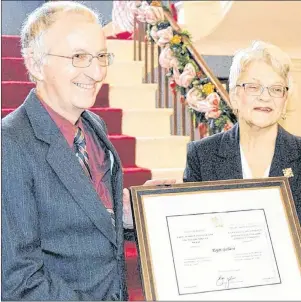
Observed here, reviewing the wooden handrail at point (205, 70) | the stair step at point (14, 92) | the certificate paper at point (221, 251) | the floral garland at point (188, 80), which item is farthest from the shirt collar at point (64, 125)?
the stair step at point (14, 92)

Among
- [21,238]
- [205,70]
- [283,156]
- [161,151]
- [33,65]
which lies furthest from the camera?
[161,151]

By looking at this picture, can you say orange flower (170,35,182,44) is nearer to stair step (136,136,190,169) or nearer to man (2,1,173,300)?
stair step (136,136,190,169)

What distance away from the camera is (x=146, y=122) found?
3807 mm

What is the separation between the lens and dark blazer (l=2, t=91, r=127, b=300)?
1.04 m

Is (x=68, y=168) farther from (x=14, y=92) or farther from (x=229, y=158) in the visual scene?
(x=14, y=92)

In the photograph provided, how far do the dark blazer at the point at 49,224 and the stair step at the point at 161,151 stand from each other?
7.35 feet

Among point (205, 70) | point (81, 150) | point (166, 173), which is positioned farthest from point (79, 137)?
point (166, 173)

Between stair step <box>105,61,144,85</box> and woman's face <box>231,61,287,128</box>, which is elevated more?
stair step <box>105,61,144,85</box>

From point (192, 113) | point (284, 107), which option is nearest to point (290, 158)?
point (284, 107)

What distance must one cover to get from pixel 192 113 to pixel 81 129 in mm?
1648
